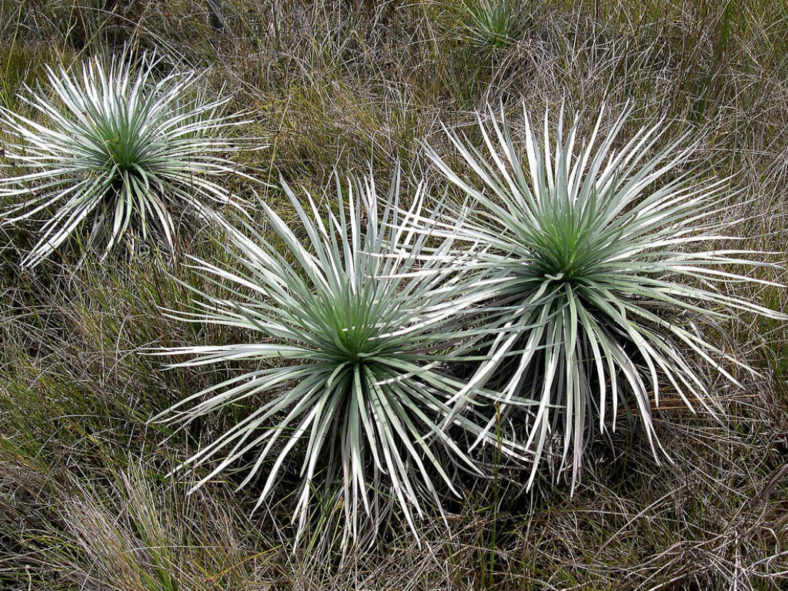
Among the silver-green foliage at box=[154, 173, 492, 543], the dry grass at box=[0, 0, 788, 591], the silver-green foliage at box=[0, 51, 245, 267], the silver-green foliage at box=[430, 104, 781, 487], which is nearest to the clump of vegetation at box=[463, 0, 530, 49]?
the dry grass at box=[0, 0, 788, 591]

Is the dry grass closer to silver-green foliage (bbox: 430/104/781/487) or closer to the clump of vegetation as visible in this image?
the clump of vegetation

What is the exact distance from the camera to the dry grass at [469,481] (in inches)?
78.2

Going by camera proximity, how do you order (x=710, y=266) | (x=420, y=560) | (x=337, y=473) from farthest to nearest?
(x=710, y=266), (x=337, y=473), (x=420, y=560)

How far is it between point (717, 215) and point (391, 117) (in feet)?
5.06

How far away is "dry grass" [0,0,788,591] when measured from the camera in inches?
78.2

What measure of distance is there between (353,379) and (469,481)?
1.59 feet

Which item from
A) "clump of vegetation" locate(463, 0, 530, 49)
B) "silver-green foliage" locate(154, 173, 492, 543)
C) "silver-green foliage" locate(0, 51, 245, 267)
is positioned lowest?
"silver-green foliage" locate(154, 173, 492, 543)

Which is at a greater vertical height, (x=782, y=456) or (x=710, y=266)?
(x=710, y=266)

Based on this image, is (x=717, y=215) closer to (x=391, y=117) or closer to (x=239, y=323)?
(x=391, y=117)

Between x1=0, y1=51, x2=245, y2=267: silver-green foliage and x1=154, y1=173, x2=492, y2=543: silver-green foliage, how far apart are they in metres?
0.93

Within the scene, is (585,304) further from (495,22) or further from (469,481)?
(495,22)

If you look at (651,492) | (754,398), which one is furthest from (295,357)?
(754,398)

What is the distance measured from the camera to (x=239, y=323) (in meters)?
2.28

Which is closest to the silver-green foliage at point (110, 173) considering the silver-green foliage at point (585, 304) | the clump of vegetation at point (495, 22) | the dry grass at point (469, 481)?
the dry grass at point (469, 481)
